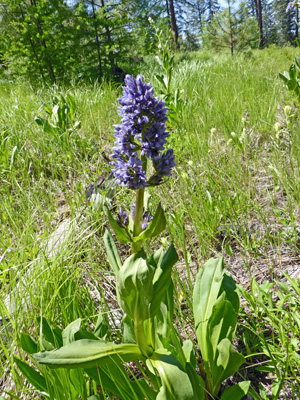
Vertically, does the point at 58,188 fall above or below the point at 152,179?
below

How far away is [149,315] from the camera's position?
1.00 metres

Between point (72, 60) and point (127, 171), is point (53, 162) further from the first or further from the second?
point (72, 60)

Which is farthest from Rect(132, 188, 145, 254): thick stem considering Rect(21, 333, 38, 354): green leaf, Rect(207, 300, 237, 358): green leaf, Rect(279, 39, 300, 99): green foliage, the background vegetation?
the background vegetation

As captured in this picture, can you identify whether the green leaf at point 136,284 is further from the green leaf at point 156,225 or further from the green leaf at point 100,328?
the green leaf at point 100,328

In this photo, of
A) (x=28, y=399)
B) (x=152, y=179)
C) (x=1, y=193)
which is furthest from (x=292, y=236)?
(x=1, y=193)

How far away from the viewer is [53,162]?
311 centimetres

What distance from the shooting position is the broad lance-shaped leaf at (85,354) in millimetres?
842

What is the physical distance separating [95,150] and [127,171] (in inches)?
87.8

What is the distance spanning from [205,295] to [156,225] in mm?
430

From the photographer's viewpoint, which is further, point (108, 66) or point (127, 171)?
point (108, 66)

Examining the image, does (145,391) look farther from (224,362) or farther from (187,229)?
(187,229)

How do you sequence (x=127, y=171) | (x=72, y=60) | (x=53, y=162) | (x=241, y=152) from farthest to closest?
1. (x=72, y=60)
2. (x=53, y=162)
3. (x=241, y=152)
4. (x=127, y=171)

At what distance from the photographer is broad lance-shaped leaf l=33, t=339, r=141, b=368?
842 mm

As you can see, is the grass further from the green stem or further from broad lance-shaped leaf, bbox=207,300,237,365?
the green stem
